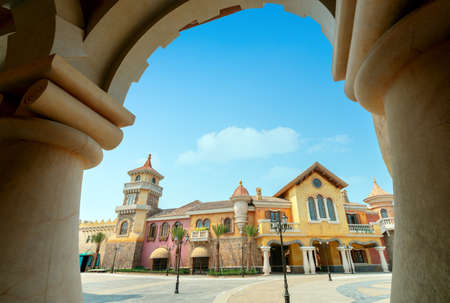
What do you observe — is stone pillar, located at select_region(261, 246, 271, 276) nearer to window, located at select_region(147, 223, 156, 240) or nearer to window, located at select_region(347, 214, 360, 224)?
window, located at select_region(347, 214, 360, 224)

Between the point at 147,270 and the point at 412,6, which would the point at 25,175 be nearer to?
the point at 412,6

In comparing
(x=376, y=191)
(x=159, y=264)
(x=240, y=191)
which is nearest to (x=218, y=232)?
(x=240, y=191)

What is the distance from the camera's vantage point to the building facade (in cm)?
2305

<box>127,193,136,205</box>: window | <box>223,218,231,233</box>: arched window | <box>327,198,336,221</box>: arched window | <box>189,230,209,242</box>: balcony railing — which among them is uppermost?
<box>127,193,136,205</box>: window

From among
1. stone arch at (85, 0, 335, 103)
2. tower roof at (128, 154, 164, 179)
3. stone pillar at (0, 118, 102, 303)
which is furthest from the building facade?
stone pillar at (0, 118, 102, 303)

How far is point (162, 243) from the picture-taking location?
97.3 feet

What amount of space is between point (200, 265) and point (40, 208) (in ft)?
88.1

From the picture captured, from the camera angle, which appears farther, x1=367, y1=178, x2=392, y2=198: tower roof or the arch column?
x1=367, y1=178, x2=392, y2=198: tower roof

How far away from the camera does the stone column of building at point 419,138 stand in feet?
2.46

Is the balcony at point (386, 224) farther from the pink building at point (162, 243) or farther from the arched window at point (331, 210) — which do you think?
the pink building at point (162, 243)

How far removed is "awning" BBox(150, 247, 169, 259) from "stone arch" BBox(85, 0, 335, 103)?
2975 cm

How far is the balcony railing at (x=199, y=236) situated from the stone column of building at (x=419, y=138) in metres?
26.4

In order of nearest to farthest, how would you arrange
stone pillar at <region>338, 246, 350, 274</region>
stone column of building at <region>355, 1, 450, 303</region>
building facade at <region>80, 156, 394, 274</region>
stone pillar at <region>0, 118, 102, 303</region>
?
stone column of building at <region>355, 1, 450, 303</region>, stone pillar at <region>0, 118, 102, 303</region>, stone pillar at <region>338, 246, 350, 274</region>, building facade at <region>80, 156, 394, 274</region>

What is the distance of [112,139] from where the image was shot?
189 centimetres
